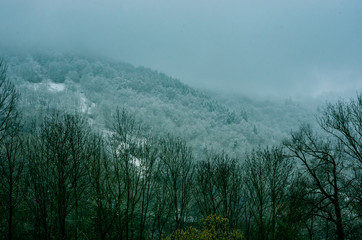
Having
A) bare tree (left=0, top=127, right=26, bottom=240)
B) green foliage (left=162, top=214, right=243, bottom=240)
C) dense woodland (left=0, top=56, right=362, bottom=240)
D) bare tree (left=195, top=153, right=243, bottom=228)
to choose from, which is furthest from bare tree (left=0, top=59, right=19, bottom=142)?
→ bare tree (left=195, top=153, right=243, bottom=228)

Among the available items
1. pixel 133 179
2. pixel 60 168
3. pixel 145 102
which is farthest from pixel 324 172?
Result: pixel 145 102

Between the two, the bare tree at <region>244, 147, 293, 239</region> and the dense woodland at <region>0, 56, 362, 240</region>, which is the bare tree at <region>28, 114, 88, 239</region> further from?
the bare tree at <region>244, 147, 293, 239</region>

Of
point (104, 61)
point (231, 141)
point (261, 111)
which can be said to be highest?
point (104, 61)

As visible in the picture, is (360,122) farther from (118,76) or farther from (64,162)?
(118,76)

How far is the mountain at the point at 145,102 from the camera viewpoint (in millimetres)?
97625

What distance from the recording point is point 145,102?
435 ft

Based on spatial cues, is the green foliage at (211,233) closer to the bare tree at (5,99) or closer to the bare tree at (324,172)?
the bare tree at (324,172)

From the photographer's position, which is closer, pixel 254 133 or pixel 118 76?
pixel 254 133

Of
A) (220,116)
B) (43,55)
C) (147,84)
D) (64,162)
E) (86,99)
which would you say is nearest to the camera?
(64,162)

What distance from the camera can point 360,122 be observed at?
36.7ft

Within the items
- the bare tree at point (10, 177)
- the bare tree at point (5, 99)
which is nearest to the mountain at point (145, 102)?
Answer: the bare tree at point (10, 177)

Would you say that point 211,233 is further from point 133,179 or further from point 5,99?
point 5,99

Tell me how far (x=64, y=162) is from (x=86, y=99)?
139567mm

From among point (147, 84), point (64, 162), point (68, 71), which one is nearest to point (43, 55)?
point (68, 71)
